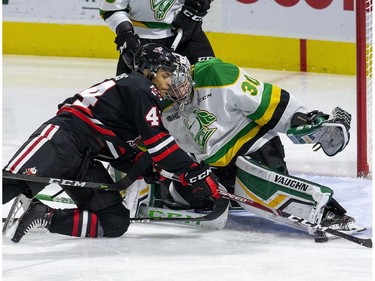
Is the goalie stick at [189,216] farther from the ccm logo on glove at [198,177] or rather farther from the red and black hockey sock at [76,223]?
the ccm logo on glove at [198,177]

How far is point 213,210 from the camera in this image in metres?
3.72

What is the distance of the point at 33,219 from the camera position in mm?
3479

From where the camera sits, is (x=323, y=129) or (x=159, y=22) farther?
(x=159, y=22)

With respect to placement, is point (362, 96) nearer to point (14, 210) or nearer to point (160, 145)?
point (160, 145)

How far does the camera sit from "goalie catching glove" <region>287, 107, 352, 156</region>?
3699 millimetres

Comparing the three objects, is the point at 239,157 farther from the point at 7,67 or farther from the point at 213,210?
the point at 7,67

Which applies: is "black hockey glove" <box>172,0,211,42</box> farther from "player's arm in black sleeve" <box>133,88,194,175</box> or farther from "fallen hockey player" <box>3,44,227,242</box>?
"player's arm in black sleeve" <box>133,88,194,175</box>

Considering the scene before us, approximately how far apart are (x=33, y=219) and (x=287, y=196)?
2.90ft

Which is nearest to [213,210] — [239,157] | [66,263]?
[239,157]

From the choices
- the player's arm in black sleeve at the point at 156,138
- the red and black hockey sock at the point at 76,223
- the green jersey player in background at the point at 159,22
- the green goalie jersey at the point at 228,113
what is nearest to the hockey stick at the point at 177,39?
the green jersey player in background at the point at 159,22

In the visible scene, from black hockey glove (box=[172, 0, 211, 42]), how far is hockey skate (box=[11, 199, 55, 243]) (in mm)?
1284

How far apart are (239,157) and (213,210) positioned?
0.22 meters

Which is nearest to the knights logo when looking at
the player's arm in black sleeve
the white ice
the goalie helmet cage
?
the white ice

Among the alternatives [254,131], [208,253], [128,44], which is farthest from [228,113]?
[128,44]
